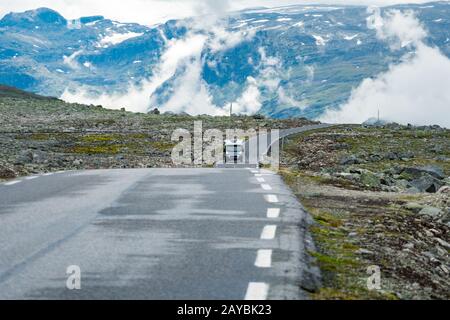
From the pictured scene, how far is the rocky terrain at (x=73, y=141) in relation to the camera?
3606 centimetres

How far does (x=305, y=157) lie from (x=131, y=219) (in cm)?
4278

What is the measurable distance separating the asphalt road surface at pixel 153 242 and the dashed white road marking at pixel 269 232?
0.7 inches

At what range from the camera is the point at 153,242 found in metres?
11.5

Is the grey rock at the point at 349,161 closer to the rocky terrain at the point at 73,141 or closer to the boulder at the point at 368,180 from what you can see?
the rocky terrain at the point at 73,141

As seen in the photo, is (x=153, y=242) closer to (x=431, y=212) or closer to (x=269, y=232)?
(x=269, y=232)

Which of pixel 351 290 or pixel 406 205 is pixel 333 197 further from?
pixel 351 290

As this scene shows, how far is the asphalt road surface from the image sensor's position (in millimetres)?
8719

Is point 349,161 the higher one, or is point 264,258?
point 264,258

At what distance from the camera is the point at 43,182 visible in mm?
21203

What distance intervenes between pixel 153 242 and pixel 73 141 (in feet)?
160

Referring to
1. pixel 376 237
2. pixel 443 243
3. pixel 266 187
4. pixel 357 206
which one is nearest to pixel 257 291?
pixel 376 237

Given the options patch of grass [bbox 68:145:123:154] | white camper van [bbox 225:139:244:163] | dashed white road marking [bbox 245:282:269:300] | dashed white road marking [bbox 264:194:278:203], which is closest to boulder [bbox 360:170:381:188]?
dashed white road marking [bbox 264:194:278:203]

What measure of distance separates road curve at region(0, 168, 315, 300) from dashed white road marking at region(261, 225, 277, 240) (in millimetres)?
32
